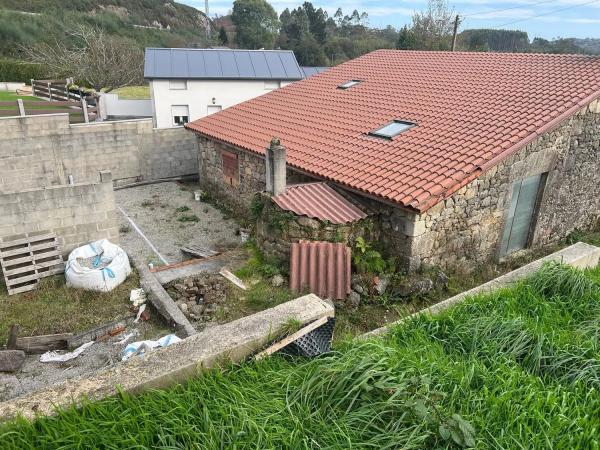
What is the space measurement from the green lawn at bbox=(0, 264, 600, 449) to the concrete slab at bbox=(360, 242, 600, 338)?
91 centimetres

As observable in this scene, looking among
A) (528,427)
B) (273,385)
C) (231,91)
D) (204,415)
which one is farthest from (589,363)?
(231,91)

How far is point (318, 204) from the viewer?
315 inches

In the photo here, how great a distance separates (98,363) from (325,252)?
3.86 meters

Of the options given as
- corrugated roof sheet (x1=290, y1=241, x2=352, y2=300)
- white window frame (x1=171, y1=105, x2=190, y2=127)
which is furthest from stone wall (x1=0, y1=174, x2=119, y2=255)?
white window frame (x1=171, y1=105, x2=190, y2=127)

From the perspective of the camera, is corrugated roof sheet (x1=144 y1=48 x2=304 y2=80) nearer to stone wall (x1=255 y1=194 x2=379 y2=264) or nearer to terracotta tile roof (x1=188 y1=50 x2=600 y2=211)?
terracotta tile roof (x1=188 y1=50 x2=600 y2=211)

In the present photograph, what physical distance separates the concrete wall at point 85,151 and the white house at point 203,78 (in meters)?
5.01

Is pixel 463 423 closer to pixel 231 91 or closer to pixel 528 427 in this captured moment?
pixel 528 427

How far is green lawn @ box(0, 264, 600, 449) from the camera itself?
111 inches

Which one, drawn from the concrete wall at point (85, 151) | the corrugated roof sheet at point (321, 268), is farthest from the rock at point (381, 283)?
the concrete wall at point (85, 151)

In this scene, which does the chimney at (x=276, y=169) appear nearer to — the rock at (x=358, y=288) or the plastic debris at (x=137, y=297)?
the rock at (x=358, y=288)

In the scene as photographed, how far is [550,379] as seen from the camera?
148 inches

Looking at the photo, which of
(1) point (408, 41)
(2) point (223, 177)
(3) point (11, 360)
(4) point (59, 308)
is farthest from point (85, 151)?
(1) point (408, 41)

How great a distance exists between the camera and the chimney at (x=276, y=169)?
818 cm

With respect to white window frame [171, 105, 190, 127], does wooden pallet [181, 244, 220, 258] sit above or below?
below
